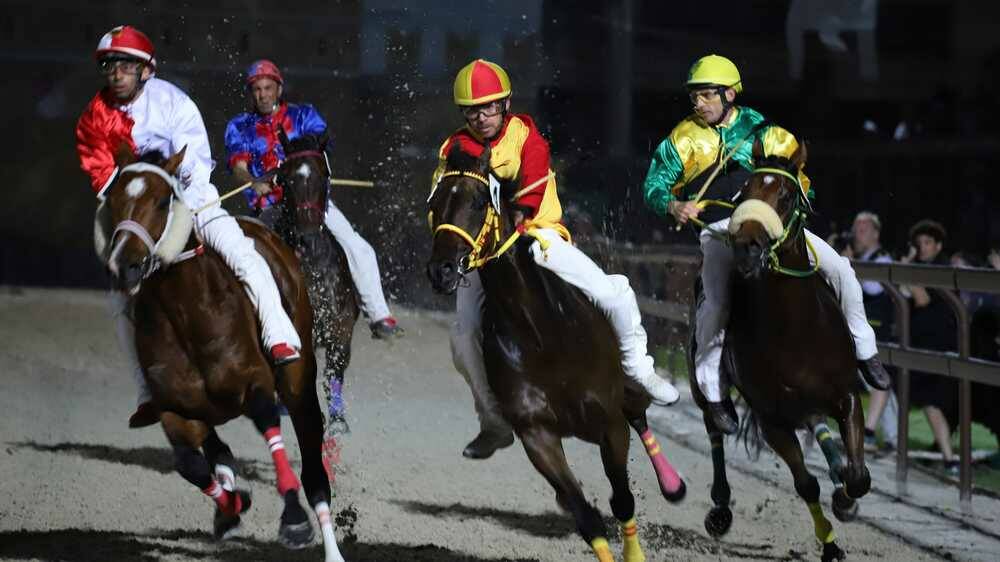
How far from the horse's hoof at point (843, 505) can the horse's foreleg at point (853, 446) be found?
0.45 ft

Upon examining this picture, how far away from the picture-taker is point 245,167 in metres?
9.46

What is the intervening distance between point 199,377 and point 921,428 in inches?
283

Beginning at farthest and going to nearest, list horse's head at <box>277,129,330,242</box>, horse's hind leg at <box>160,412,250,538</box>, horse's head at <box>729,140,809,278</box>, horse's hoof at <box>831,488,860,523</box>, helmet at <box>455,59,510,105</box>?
horse's head at <box>277,129,330,242</box> → horse's hoof at <box>831,488,860,523</box> → horse's hind leg at <box>160,412,250,538</box> → horse's head at <box>729,140,809,278</box> → helmet at <box>455,59,510,105</box>

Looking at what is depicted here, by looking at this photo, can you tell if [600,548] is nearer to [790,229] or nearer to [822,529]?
[822,529]

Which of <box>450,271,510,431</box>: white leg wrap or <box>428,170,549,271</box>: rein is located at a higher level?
<box>428,170,549,271</box>: rein

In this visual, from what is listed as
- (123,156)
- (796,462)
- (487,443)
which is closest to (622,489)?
(487,443)

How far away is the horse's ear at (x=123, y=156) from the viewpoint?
655 centimetres

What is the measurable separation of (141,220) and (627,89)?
38.4ft

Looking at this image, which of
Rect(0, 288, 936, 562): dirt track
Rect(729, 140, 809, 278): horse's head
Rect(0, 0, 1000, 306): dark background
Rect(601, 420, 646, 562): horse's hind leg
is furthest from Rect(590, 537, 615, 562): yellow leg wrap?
Rect(0, 0, 1000, 306): dark background

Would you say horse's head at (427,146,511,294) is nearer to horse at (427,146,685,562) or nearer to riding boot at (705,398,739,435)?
horse at (427,146,685,562)

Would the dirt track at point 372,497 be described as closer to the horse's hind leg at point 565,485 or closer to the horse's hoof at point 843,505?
the horse's hoof at point 843,505

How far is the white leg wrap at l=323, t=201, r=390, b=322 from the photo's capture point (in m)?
9.35

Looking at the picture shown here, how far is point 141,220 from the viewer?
6246mm

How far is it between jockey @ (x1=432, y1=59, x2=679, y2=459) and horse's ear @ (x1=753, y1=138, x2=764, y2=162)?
32.7 inches
